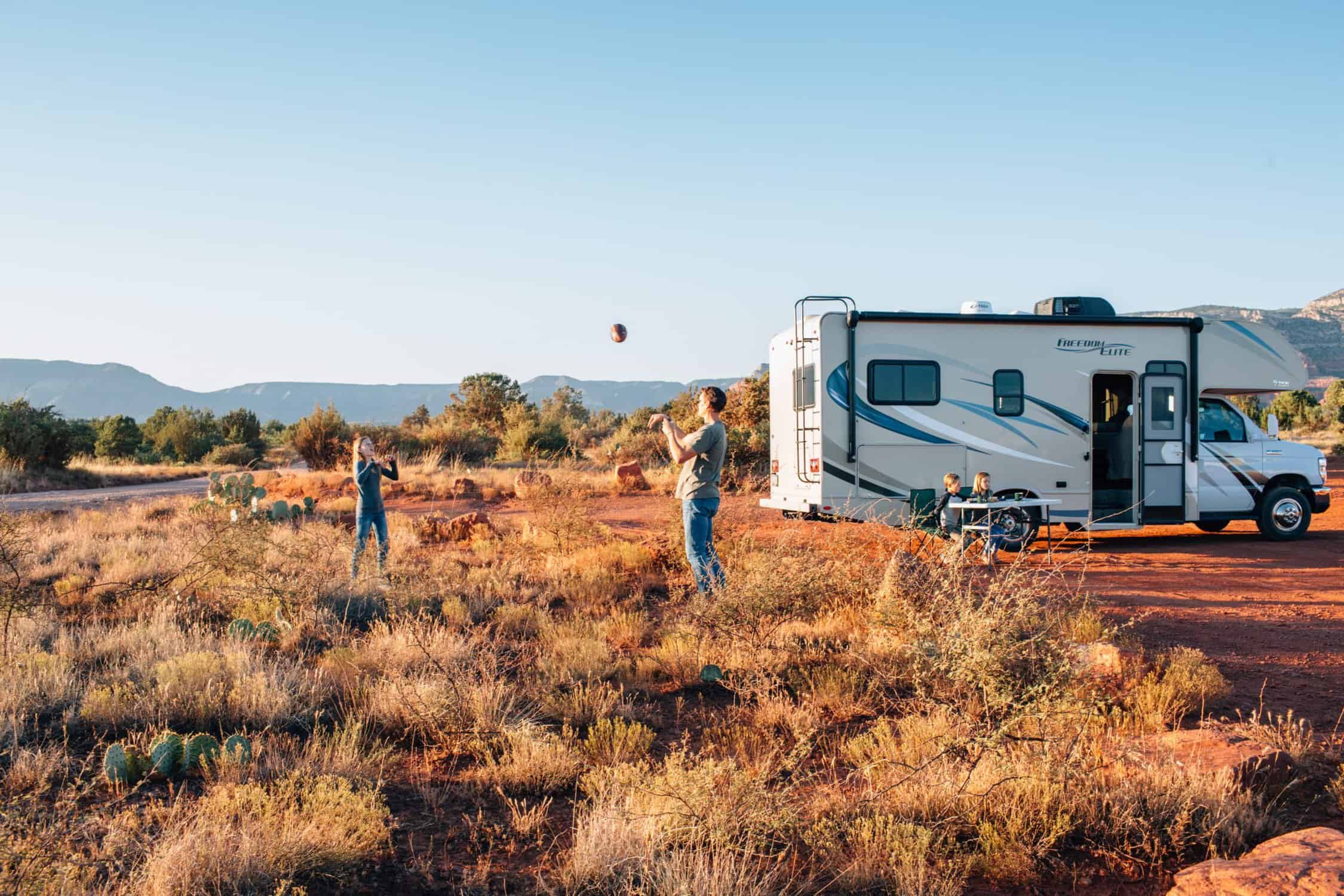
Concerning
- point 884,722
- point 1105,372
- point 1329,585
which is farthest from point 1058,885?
point 1105,372

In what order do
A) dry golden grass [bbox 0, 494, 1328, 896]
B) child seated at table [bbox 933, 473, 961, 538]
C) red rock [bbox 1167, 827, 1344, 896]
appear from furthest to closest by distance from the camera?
child seated at table [bbox 933, 473, 961, 538]
dry golden grass [bbox 0, 494, 1328, 896]
red rock [bbox 1167, 827, 1344, 896]

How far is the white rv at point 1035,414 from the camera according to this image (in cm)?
1108

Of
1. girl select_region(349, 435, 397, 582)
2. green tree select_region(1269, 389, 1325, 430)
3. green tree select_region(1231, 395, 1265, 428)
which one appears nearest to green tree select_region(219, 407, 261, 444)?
girl select_region(349, 435, 397, 582)

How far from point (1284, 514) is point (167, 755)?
13.1 metres

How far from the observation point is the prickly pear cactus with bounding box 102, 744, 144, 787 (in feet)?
13.3

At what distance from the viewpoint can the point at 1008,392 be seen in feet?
37.4

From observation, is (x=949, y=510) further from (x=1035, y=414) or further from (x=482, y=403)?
(x=482, y=403)

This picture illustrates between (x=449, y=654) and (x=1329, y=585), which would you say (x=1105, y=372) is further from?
(x=449, y=654)

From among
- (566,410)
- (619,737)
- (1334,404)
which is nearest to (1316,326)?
(1334,404)

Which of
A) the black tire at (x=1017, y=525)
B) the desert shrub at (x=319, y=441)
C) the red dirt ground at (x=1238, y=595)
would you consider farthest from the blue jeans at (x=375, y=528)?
the desert shrub at (x=319, y=441)

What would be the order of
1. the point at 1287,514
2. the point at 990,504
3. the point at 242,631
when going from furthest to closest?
the point at 1287,514 < the point at 990,504 < the point at 242,631

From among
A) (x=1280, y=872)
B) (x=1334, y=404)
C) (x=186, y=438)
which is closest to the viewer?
(x=1280, y=872)

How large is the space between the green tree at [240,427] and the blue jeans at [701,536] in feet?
100.0

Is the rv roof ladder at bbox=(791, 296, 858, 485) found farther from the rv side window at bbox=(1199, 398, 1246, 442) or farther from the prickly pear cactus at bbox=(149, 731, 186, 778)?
the prickly pear cactus at bbox=(149, 731, 186, 778)
